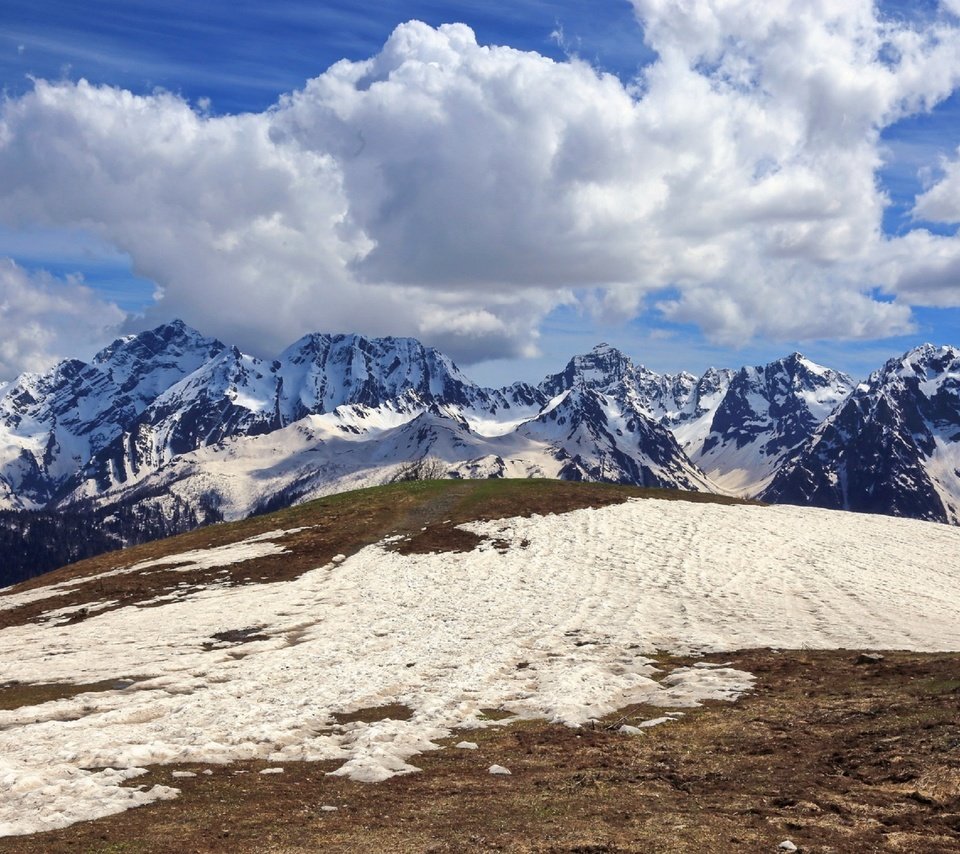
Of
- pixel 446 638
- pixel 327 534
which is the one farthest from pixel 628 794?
pixel 327 534

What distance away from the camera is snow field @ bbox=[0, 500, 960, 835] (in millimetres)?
20844

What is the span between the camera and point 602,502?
7138cm

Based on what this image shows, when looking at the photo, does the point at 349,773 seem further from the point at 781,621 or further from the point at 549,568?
the point at 549,568

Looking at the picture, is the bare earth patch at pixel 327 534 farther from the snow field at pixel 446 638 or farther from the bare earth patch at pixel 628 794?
the bare earth patch at pixel 628 794

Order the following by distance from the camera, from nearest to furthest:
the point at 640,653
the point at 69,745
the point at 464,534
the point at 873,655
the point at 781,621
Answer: the point at 69,745 → the point at 873,655 → the point at 640,653 → the point at 781,621 → the point at 464,534

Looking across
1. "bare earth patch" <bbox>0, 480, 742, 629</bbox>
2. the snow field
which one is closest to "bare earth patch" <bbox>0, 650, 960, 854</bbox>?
the snow field

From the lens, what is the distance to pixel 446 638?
3541 cm

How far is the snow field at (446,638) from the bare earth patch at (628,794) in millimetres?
1326

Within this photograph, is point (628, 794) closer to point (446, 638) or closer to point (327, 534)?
point (446, 638)

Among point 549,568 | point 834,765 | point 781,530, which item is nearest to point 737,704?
point 834,765

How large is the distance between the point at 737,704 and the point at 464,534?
129 ft

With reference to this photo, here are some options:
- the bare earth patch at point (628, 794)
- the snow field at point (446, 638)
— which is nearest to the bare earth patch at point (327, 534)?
the snow field at point (446, 638)

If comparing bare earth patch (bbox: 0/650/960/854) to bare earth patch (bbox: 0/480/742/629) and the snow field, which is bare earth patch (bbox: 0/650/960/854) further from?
bare earth patch (bbox: 0/480/742/629)

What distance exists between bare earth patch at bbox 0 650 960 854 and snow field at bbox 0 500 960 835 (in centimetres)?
133
